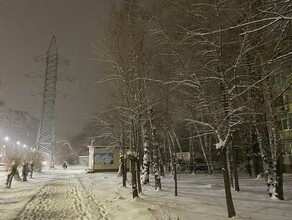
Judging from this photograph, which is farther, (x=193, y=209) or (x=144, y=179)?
(x=144, y=179)

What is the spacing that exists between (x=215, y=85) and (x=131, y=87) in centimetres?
502

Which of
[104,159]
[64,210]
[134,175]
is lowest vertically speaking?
[64,210]

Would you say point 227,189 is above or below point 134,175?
below

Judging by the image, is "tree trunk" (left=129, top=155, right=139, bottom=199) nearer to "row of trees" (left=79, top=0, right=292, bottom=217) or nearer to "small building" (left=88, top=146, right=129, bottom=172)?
"row of trees" (left=79, top=0, right=292, bottom=217)

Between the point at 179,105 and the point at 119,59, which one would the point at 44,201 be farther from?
the point at 179,105

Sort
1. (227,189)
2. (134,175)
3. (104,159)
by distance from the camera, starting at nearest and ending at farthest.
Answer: (227,189)
(134,175)
(104,159)

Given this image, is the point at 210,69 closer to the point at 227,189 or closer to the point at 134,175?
the point at 227,189

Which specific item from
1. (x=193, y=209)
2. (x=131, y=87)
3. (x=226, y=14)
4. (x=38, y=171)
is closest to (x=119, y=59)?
(x=131, y=87)

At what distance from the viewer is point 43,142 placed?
53219 millimetres

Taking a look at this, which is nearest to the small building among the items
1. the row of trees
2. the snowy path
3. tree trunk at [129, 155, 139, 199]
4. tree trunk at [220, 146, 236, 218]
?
the row of trees

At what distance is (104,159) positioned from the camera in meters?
45.7

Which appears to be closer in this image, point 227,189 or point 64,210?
point 227,189

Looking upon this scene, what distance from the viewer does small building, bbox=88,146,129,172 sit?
148ft

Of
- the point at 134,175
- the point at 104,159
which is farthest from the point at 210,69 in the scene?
the point at 104,159
